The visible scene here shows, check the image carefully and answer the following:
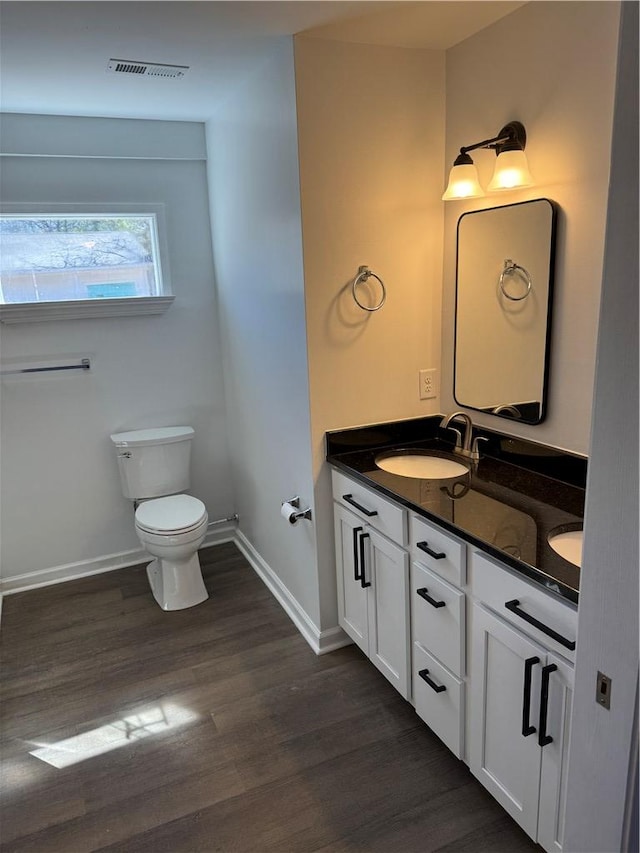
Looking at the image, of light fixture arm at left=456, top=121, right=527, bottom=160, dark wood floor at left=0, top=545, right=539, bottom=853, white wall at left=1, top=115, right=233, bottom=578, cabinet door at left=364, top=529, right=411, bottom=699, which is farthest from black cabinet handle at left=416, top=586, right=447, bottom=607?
white wall at left=1, top=115, right=233, bottom=578

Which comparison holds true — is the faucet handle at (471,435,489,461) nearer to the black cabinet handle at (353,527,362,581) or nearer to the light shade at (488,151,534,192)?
the black cabinet handle at (353,527,362,581)

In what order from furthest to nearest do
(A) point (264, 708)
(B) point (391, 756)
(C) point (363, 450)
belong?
(C) point (363, 450) → (A) point (264, 708) → (B) point (391, 756)

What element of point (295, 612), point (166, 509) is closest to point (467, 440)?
point (295, 612)

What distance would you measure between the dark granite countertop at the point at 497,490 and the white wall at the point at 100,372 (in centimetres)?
Answer: 136

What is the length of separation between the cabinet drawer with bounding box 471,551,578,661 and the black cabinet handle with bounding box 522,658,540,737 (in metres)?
0.06

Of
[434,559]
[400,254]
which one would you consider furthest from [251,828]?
[400,254]

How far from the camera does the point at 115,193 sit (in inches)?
123

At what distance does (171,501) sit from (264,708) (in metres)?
1.26

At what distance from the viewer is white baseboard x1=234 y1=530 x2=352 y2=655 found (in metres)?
2.64

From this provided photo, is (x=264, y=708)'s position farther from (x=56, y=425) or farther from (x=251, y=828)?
(x=56, y=425)

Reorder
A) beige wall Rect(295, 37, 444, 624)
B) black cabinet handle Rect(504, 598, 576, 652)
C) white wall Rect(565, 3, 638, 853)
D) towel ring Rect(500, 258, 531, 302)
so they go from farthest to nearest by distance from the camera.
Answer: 1. beige wall Rect(295, 37, 444, 624)
2. towel ring Rect(500, 258, 531, 302)
3. black cabinet handle Rect(504, 598, 576, 652)
4. white wall Rect(565, 3, 638, 853)

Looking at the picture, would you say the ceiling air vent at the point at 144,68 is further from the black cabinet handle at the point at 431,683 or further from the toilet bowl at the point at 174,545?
the black cabinet handle at the point at 431,683

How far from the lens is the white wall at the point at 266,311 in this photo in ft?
7.65

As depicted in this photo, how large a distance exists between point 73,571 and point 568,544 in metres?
2.75
